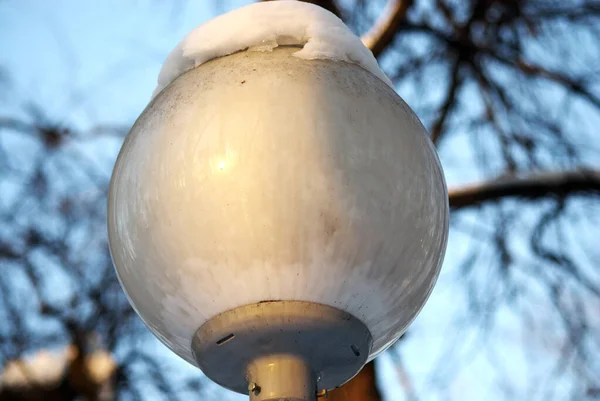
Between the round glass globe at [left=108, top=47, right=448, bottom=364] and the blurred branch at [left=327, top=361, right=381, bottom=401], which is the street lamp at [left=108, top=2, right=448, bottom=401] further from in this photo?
the blurred branch at [left=327, top=361, right=381, bottom=401]

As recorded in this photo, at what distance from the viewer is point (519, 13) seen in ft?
13.4

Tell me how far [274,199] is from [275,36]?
331 mm

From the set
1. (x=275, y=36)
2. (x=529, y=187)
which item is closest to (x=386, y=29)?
(x=529, y=187)

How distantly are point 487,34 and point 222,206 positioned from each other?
329 cm

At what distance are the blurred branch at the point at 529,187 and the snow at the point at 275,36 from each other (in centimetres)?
204

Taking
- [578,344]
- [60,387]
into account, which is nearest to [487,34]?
[578,344]

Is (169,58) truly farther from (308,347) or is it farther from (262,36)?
(308,347)

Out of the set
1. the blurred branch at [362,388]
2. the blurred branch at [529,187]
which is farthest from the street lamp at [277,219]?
the blurred branch at [529,187]

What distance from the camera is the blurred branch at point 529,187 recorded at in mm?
3355

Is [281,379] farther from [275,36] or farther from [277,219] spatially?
[275,36]

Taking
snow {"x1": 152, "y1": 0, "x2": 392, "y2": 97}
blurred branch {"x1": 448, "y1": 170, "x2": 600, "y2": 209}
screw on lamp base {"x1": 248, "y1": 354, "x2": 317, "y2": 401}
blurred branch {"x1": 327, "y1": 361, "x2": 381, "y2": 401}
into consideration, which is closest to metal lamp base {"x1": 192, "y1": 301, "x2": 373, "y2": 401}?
screw on lamp base {"x1": 248, "y1": 354, "x2": 317, "y2": 401}

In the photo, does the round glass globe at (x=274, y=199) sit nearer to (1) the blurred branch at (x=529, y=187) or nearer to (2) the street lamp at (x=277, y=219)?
(2) the street lamp at (x=277, y=219)

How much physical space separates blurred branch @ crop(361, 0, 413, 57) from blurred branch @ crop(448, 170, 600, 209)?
642 millimetres

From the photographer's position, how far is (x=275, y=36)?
4.30ft
